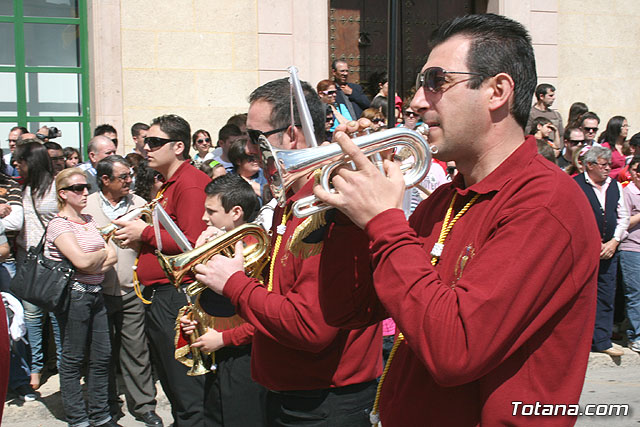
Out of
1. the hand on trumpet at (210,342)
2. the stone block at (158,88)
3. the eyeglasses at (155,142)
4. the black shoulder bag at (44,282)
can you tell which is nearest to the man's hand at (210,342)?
the hand on trumpet at (210,342)

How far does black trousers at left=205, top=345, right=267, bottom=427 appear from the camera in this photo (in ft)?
11.9

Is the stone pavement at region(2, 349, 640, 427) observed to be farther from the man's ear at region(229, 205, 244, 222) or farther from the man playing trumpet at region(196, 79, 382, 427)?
the man playing trumpet at region(196, 79, 382, 427)

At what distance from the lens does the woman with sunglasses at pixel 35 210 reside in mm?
6035

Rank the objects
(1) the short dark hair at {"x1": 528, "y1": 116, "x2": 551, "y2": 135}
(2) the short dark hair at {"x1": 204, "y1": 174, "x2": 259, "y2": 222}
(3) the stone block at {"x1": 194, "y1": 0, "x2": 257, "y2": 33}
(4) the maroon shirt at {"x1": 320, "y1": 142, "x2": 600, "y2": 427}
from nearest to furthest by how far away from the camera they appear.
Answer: (4) the maroon shirt at {"x1": 320, "y1": 142, "x2": 600, "y2": 427}, (2) the short dark hair at {"x1": 204, "y1": 174, "x2": 259, "y2": 222}, (1) the short dark hair at {"x1": 528, "y1": 116, "x2": 551, "y2": 135}, (3) the stone block at {"x1": 194, "y1": 0, "x2": 257, "y2": 33}

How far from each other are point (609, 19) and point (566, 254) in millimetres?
10908

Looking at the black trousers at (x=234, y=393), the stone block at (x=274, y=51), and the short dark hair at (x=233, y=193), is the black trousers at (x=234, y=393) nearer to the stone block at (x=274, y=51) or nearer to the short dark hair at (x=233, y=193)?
the short dark hair at (x=233, y=193)

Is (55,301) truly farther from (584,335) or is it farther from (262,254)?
(584,335)

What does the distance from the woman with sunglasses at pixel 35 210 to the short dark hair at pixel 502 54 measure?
5.02 m

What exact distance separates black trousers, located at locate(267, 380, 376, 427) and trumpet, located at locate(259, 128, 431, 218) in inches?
37.7

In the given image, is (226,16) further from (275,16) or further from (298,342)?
(298,342)

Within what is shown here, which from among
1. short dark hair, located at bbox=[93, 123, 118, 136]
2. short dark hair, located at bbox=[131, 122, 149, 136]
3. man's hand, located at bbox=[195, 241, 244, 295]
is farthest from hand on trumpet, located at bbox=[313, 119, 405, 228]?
short dark hair, located at bbox=[131, 122, 149, 136]

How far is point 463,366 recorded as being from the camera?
1575 mm

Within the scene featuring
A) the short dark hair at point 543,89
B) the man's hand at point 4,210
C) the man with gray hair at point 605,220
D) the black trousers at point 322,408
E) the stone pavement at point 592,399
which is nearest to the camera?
the black trousers at point 322,408

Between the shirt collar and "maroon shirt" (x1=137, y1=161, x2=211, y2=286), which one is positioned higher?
the shirt collar
